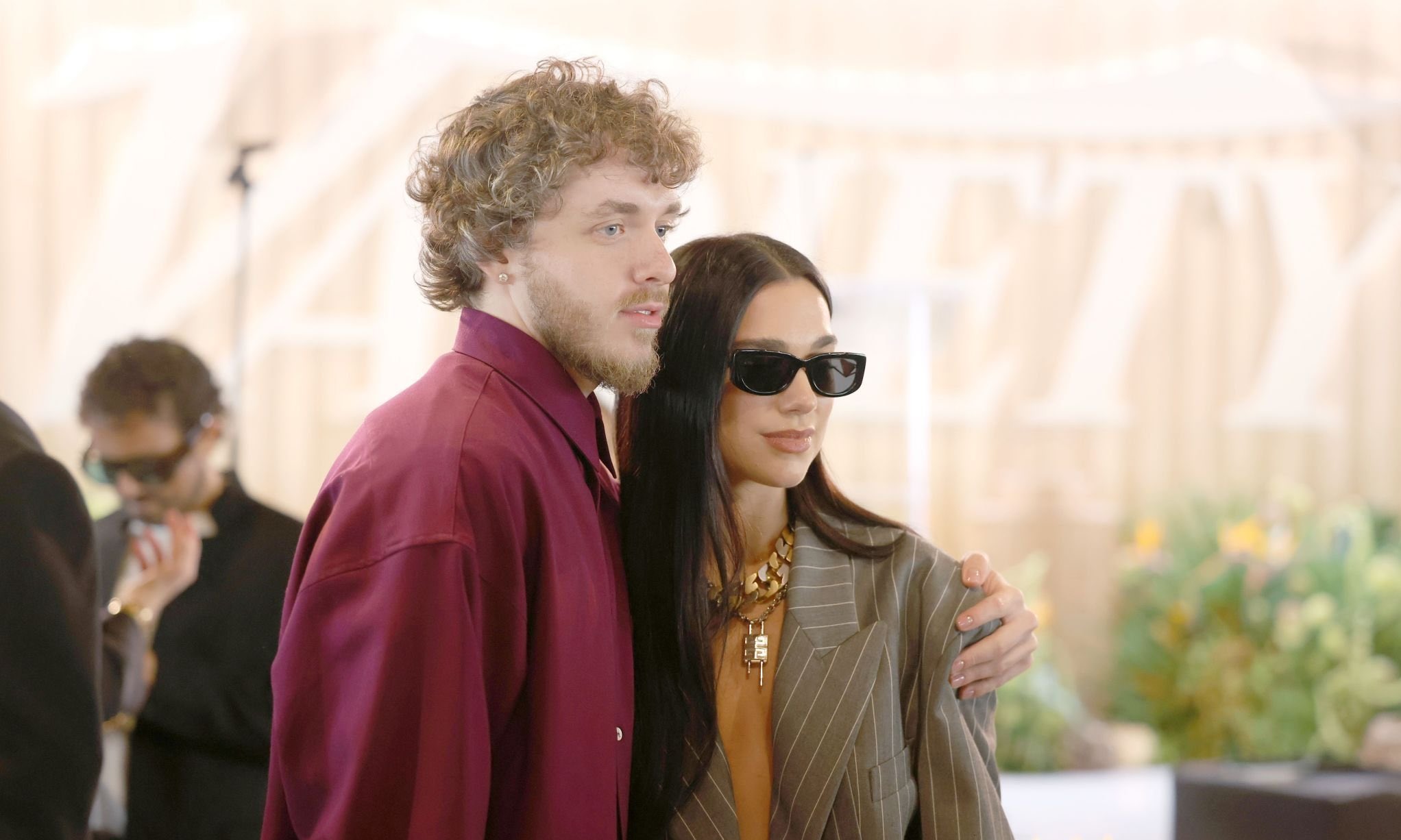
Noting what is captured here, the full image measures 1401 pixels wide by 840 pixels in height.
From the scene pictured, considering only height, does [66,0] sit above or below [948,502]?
above

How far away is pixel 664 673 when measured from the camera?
6.97ft

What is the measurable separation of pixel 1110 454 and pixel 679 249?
5.74 metres

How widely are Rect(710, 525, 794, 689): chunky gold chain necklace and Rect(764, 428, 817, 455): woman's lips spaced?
0.21 meters

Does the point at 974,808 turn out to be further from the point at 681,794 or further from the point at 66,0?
the point at 66,0

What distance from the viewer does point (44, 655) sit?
2.14m

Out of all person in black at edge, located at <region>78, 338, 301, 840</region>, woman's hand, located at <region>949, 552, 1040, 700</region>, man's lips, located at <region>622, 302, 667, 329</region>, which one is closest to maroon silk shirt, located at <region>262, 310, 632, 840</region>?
man's lips, located at <region>622, 302, 667, 329</region>

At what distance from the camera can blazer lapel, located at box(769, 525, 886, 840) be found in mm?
2078

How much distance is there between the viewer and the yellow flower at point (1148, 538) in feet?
23.6

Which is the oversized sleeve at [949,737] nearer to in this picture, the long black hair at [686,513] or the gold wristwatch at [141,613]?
the long black hair at [686,513]

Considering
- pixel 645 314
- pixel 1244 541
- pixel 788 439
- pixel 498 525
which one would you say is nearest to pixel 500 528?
pixel 498 525

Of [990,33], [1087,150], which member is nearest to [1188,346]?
[1087,150]

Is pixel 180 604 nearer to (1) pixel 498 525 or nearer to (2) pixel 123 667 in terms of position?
(2) pixel 123 667

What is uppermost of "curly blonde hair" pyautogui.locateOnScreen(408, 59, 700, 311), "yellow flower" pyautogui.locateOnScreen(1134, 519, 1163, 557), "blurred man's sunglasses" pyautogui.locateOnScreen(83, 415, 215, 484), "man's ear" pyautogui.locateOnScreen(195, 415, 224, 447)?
"curly blonde hair" pyautogui.locateOnScreen(408, 59, 700, 311)

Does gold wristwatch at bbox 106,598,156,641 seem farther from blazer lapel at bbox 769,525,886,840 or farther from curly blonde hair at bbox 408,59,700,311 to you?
blazer lapel at bbox 769,525,886,840
